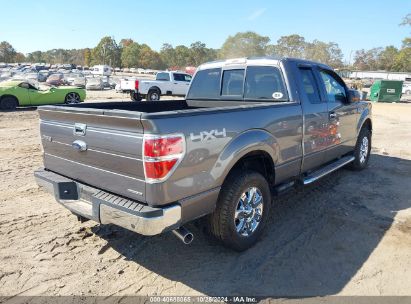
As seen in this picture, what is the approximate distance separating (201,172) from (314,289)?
1.47 m

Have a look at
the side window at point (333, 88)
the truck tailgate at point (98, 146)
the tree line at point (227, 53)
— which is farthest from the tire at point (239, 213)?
the tree line at point (227, 53)

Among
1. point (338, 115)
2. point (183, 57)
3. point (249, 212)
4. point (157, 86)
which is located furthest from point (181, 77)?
point (183, 57)

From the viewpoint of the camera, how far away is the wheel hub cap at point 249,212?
370cm

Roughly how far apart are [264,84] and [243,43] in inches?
5748

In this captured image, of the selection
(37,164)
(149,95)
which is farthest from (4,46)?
(37,164)

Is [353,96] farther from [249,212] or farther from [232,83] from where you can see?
[249,212]

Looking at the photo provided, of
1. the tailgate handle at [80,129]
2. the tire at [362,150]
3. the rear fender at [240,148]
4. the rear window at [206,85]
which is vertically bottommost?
the tire at [362,150]

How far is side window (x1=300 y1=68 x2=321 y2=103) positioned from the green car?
13868mm

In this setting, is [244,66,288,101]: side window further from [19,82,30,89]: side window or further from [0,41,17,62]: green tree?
[0,41,17,62]: green tree

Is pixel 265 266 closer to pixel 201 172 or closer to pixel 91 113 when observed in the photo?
pixel 201 172

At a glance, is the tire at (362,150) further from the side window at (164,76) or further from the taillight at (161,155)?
the side window at (164,76)

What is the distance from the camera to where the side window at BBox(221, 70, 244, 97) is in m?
4.94

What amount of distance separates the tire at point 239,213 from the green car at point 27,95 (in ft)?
47.8

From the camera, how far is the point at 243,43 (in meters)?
144
